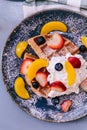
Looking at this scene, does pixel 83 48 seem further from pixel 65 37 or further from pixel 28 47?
pixel 28 47

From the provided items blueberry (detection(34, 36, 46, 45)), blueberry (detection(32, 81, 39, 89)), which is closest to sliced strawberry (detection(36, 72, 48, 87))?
blueberry (detection(32, 81, 39, 89))

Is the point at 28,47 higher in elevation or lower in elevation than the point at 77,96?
higher

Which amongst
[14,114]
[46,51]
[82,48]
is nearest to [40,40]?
[46,51]

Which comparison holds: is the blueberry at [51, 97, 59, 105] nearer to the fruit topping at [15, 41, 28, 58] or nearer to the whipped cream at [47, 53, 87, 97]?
→ the whipped cream at [47, 53, 87, 97]

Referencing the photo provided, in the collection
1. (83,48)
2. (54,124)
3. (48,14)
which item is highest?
(48,14)

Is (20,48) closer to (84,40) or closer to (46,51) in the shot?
(46,51)

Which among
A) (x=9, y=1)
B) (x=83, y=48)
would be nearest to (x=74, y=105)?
(x=83, y=48)

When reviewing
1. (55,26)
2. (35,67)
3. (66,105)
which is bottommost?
(66,105)
